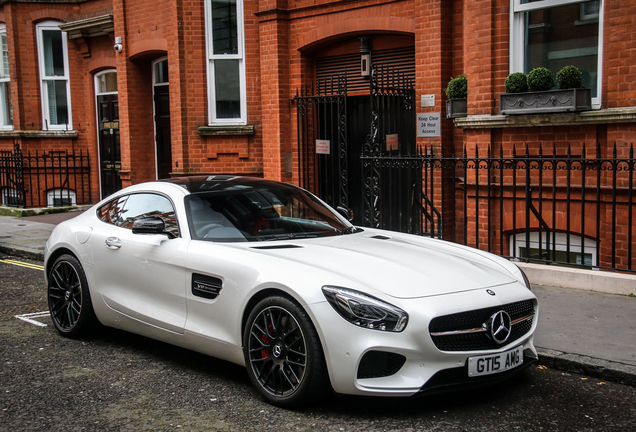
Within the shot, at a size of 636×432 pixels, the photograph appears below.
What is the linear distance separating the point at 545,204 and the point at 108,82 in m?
12.1

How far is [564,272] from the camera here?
766cm

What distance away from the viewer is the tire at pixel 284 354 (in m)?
4.21

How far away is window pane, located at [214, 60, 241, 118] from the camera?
530 inches

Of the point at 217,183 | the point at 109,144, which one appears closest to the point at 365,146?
the point at 217,183

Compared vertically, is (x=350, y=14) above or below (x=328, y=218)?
above

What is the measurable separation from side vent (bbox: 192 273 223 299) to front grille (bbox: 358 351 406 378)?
126 centimetres

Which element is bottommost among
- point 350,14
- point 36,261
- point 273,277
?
point 36,261

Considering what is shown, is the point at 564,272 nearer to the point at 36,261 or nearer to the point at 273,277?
the point at 273,277

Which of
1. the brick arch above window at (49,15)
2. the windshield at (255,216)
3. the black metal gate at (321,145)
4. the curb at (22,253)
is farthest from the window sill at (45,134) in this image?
the windshield at (255,216)

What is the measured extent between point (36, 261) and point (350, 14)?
6537mm

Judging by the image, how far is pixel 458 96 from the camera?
955 centimetres

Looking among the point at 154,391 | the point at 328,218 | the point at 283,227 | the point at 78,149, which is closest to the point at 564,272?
the point at 328,218

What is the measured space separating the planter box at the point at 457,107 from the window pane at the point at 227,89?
5.25 m

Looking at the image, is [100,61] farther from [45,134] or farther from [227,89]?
[227,89]
